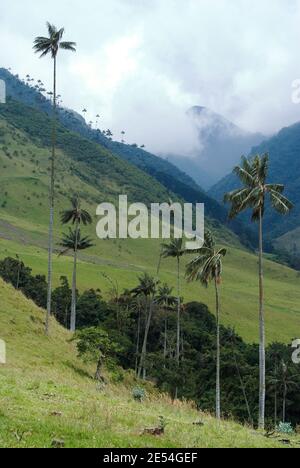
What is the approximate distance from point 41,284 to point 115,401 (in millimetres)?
88780

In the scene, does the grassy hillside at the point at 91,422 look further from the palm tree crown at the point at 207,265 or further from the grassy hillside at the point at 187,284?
the grassy hillside at the point at 187,284

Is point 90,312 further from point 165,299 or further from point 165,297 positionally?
point 165,297

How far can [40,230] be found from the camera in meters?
179

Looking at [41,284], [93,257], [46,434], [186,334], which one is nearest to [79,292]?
[41,284]

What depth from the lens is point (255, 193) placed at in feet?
126

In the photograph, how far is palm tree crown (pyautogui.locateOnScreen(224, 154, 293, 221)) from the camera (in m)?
38.5

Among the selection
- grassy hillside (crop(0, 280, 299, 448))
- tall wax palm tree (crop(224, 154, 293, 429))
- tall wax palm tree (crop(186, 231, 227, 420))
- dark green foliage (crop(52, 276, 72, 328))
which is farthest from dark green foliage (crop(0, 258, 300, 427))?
grassy hillside (crop(0, 280, 299, 448))

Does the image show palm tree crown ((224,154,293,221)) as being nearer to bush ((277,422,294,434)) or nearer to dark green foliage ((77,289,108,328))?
bush ((277,422,294,434))

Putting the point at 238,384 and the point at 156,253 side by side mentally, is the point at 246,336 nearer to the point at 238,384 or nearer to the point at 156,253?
the point at 238,384

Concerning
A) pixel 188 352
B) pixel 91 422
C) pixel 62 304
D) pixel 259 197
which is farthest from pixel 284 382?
pixel 91 422

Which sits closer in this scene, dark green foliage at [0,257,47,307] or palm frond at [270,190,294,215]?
palm frond at [270,190,294,215]

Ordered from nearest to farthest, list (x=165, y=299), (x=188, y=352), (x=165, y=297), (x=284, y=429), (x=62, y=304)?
1. (x=284, y=429)
2. (x=188, y=352)
3. (x=165, y=297)
4. (x=165, y=299)
5. (x=62, y=304)

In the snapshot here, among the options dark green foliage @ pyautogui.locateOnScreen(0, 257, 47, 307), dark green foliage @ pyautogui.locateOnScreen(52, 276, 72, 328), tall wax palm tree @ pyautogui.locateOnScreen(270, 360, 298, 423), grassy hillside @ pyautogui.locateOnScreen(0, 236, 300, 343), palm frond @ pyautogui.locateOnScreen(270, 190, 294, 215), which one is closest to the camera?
palm frond @ pyautogui.locateOnScreen(270, 190, 294, 215)

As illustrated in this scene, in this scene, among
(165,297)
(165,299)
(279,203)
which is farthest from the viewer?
(165,299)
